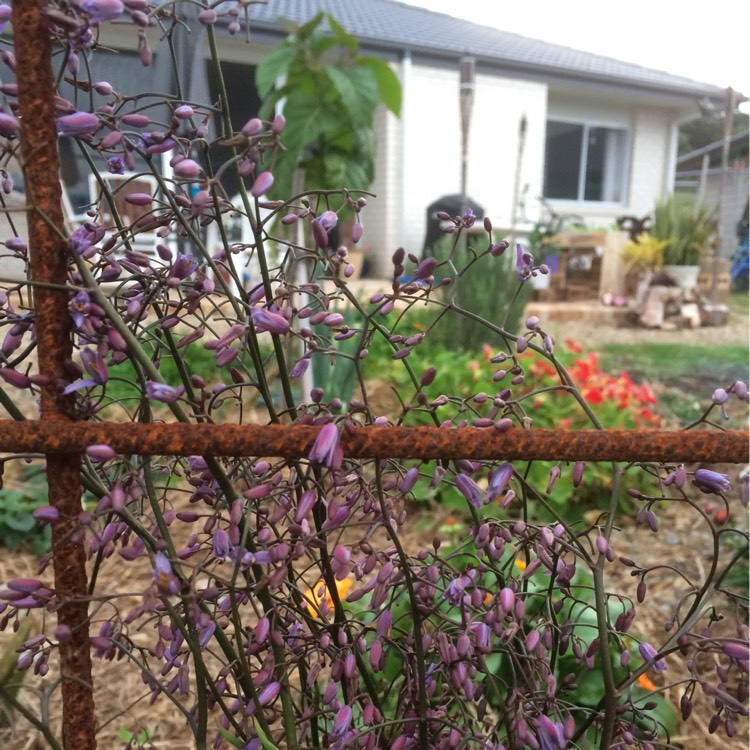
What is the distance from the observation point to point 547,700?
2.42 ft

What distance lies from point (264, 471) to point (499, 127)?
10.4 meters

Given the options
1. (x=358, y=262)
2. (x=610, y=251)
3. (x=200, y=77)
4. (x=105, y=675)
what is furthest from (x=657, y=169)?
(x=105, y=675)

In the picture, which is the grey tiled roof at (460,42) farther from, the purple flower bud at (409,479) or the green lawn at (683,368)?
the purple flower bud at (409,479)

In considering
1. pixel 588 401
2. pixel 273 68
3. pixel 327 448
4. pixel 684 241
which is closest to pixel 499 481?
pixel 327 448

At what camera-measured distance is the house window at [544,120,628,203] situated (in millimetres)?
11703

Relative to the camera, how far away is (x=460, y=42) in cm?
1059

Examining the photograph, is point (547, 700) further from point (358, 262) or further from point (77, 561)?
point (358, 262)

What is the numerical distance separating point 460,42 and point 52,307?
36.9 feet

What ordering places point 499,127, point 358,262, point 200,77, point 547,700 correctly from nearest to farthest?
point 547,700
point 200,77
point 358,262
point 499,127

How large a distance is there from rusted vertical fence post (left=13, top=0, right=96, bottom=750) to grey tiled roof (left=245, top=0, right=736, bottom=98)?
26.4ft

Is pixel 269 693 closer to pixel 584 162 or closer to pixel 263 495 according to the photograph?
pixel 263 495

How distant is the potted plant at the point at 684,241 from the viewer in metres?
7.96

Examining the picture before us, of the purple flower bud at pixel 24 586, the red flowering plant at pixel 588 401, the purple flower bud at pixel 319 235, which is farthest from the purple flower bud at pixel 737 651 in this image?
the red flowering plant at pixel 588 401

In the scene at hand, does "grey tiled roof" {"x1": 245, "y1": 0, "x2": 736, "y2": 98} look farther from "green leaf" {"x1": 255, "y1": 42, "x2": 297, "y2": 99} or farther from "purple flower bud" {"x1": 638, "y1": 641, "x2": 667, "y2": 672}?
"purple flower bud" {"x1": 638, "y1": 641, "x2": 667, "y2": 672}
